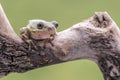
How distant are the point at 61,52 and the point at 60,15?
106 cm

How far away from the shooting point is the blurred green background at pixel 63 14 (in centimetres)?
147

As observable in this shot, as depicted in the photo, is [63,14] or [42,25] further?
[63,14]

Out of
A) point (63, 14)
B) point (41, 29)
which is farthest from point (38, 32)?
point (63, 14)

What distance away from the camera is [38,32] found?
0.57m

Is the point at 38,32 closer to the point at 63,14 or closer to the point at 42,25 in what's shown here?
the point at 42,25

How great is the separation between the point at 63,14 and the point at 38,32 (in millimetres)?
1076

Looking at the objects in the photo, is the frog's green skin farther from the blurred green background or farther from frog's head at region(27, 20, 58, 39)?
the blurred green background

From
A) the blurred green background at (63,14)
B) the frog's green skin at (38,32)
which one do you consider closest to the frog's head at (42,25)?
the frog's green skin at (38,32)

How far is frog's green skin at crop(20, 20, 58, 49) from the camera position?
0.57m

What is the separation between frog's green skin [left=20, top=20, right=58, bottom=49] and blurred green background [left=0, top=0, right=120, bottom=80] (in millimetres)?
872

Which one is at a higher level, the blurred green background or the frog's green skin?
the frog's green skin

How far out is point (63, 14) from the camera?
1.64 metres

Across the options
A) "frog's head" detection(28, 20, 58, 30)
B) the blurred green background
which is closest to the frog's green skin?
"frog's head" detection(28, 20, 58, 30)

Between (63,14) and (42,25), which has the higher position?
(42,25)
